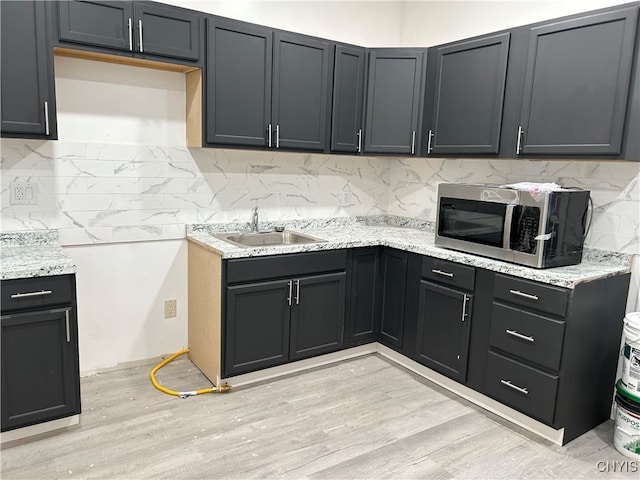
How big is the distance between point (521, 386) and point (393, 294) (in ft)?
3.47

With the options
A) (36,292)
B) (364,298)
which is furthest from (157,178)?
(364,298)

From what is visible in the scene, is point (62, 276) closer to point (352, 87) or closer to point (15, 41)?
point (15, 41)

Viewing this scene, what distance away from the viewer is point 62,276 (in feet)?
7.43

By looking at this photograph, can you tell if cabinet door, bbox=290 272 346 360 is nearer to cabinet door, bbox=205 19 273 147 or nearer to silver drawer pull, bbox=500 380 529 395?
cabinet door, bbox=205 19 273 147

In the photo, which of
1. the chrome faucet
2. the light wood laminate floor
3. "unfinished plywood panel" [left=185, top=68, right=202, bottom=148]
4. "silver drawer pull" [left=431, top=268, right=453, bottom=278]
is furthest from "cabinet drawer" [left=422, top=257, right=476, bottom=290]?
"unfinished plywood panel" [left=185, top=68, right=202, bottom=148]

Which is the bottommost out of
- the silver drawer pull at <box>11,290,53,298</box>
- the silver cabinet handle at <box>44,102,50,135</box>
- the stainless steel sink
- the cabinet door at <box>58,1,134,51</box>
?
the silver drawer pull at <box>11,290,53,298</box>

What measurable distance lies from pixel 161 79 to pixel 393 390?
2466 mm

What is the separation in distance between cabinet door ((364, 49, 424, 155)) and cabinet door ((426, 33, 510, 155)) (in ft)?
0.47

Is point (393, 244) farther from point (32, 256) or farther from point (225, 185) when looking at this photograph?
point (32, 256)

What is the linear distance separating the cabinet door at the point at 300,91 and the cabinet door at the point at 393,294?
3.07ft

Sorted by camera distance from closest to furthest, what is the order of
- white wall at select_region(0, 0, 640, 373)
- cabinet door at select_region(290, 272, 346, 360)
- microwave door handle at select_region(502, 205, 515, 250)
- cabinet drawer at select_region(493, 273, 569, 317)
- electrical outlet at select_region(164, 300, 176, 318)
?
cabinet drawer at select_region(493, 273, 569, 317) < microwave door handle at select_region(502, 205, 515, 250) < white wall at select_region(0, 0, 640, 373) < cabinet door at select_region(290, 272, 346, 360) < electrical outlet at select_region(164, 300, 176, 318)

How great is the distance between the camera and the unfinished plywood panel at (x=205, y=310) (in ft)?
9.38

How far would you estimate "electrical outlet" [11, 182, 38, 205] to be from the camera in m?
2.66

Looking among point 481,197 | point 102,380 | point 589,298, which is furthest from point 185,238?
point 589,298
